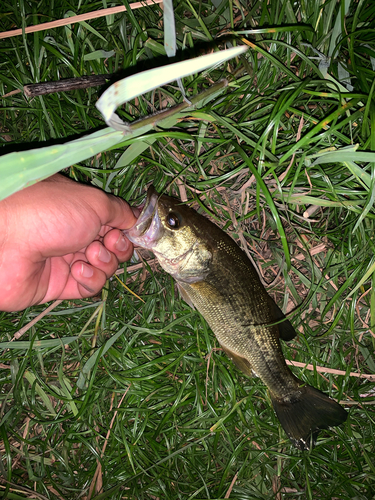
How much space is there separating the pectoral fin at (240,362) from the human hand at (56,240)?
1062 mm

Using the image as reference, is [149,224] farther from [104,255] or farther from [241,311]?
[241,311]

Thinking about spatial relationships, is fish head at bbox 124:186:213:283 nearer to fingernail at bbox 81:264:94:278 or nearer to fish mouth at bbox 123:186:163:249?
fish mouth at bbox 123:186:163:249

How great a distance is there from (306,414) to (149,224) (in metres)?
1.79

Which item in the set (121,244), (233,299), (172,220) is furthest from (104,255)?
(233,299)

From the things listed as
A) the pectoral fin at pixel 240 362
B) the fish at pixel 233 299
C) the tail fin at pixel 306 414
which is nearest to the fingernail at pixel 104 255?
the fish at pixel 233 299

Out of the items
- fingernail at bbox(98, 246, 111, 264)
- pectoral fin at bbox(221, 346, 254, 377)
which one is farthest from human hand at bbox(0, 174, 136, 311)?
pectoral fin at bbox(221, 346, 254, 377)

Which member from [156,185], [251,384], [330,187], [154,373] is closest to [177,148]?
[156,185]

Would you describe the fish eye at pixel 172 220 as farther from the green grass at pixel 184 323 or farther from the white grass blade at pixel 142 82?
the white grass blade at pixel 142 82

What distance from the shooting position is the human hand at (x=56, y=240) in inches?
Result: 77.2

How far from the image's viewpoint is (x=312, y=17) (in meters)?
1.92

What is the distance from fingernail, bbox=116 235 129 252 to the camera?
2373 millimetres

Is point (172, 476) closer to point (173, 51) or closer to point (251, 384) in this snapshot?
point (251, 384)

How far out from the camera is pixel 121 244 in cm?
239

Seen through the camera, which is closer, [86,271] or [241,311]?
[241,311]
